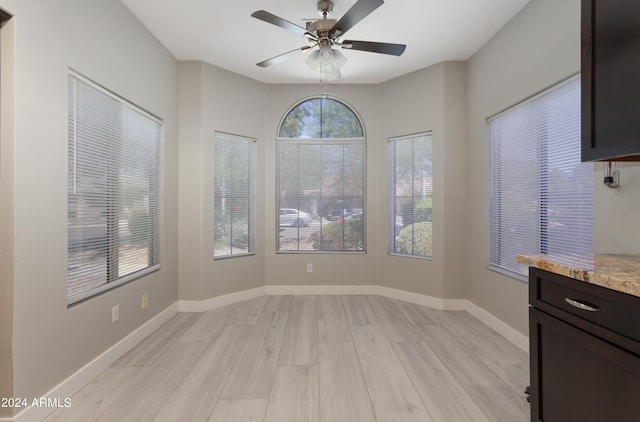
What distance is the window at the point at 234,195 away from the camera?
3.62m

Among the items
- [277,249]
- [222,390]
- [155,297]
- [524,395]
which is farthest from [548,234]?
[155,297]

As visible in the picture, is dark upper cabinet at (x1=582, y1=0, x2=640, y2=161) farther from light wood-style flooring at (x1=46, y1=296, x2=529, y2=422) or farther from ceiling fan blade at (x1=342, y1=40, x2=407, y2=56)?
light wood-style flooring at (x1=46, y1=296, x2=529, y2=422)

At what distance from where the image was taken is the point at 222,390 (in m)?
1.92

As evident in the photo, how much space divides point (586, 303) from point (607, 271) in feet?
0.47

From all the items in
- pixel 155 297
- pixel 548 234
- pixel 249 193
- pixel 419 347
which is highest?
pixel 249 193

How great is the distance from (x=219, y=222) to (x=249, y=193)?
557 mm

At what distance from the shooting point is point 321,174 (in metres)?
4.12

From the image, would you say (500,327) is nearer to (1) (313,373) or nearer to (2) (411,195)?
(2) (411,195)

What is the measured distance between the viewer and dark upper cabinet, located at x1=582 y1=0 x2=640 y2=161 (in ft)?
3.95

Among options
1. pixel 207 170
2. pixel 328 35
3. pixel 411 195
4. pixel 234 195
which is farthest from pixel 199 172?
pixel 411 195

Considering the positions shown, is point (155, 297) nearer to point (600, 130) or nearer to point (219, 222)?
point (219, 222)

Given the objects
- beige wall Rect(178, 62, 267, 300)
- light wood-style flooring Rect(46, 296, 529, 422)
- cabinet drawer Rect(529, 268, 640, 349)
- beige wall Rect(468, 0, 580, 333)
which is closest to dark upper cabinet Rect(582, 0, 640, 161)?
cabinet drawer Rect(529, 268, 640, 349)

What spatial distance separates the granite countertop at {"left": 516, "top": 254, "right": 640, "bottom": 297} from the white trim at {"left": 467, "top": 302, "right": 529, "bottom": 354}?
1.32m

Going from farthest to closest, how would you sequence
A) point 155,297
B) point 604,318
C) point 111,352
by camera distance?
1. point 155,297
2. point 111,352
3. point 604,318
